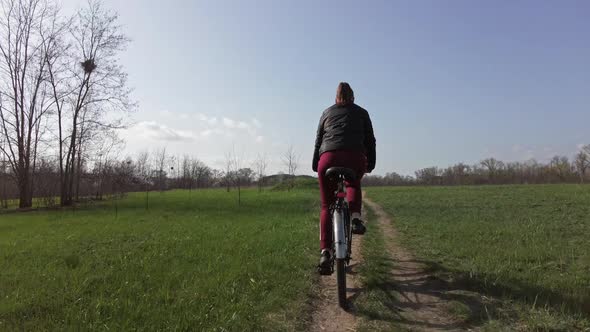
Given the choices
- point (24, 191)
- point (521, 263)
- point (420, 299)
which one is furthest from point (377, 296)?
point (24, 191)

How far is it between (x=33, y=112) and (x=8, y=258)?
22662mm

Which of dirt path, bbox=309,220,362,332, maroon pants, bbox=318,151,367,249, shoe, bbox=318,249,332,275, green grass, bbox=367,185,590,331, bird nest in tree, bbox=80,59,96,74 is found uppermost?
bird nest in tree, bbox=80,59,96,74

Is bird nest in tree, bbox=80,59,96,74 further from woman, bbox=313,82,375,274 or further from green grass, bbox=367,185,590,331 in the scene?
woman, bbox=313,82,375,274

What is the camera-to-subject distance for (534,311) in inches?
127

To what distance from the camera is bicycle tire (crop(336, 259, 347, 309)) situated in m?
3.44

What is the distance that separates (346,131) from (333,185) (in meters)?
0.61

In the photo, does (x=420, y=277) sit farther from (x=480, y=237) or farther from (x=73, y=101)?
(x=73, y=101)

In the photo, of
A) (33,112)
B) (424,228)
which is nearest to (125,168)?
(33,112)

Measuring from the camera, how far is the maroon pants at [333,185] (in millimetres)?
3777

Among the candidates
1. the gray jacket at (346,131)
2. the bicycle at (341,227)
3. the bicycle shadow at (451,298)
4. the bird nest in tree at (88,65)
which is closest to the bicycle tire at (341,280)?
the bicycle at (341,227)

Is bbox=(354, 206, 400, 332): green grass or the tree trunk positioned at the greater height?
the tree trunk

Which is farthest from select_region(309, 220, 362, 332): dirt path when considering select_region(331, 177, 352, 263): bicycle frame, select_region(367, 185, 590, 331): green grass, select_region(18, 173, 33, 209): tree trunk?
select_region(18, 173, 33, 209): tree trunk

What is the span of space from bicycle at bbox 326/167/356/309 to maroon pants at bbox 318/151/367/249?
0.06 metres

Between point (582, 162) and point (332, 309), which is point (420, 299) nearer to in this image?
Answer: point (332, 309)
